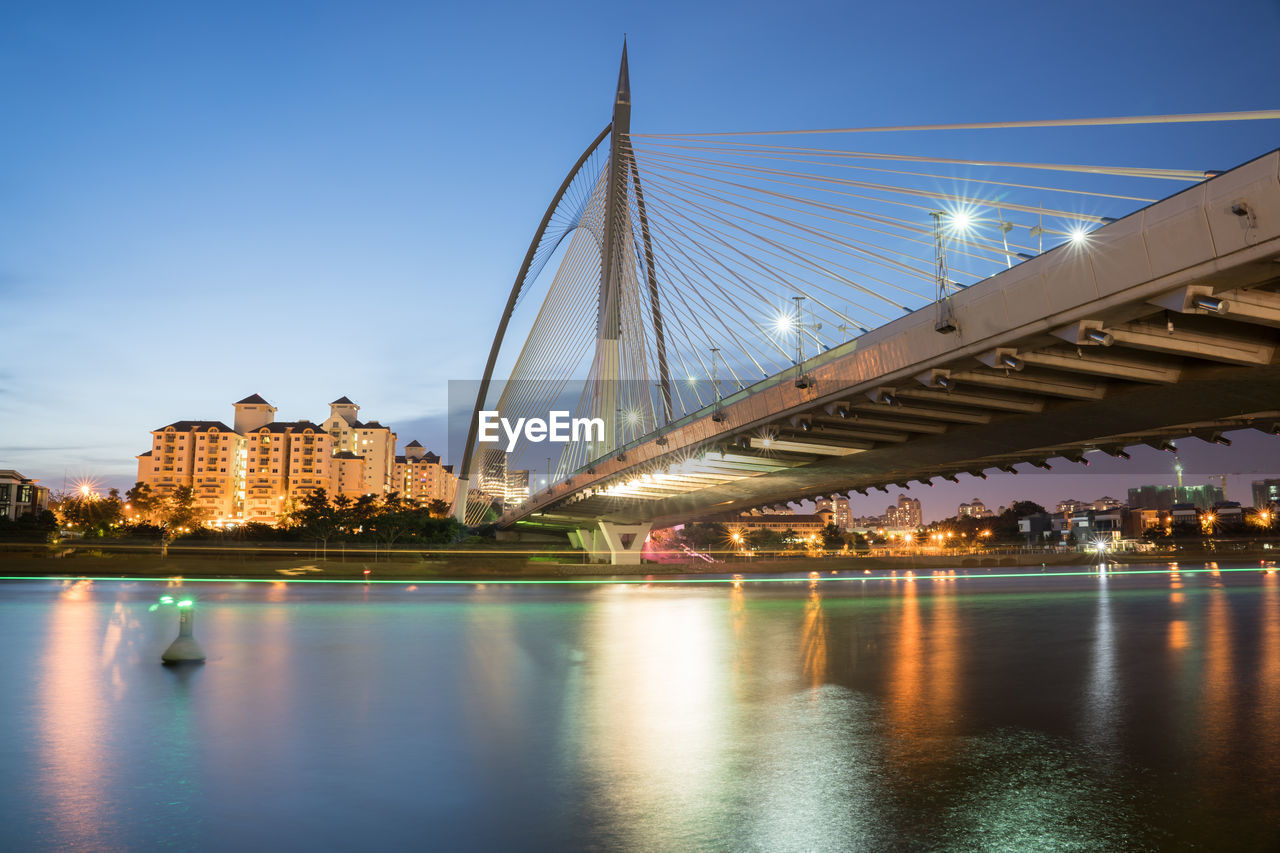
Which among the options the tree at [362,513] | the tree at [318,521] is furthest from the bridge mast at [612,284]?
the tree at [362,513]

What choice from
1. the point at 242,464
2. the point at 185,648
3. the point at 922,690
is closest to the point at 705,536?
the point at 242,464

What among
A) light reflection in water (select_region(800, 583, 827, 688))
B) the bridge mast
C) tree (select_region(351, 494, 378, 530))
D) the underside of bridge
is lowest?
light reflection in water (select_region(800, 583, 827, 688))

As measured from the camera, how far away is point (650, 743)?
814 centimetres

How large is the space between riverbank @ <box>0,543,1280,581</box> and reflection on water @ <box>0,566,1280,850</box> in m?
39.1

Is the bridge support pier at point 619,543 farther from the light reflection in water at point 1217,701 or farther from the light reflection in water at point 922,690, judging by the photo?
the light reflection in water at point 1217,701

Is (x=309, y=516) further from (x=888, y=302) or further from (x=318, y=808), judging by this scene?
(x=318, y=808)

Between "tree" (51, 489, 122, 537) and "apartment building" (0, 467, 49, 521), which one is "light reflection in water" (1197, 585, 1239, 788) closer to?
"tree" (51, 489, 122, 537)

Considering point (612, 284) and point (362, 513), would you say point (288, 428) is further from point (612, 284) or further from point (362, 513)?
point (612, 284)

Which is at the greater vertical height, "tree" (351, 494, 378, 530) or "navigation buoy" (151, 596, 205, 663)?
"tree" (351, 494, 378, 530)

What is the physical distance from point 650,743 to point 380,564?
56.9 meters

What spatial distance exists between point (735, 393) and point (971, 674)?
57.7 ft

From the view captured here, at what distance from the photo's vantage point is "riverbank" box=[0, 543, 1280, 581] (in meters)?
52.3

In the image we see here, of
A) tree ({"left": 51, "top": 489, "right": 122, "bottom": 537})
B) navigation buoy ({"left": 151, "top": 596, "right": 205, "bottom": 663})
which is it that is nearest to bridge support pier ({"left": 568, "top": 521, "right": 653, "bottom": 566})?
navigation buoy ({"left": 151, "top": 596, "right": 205, "bottom": 663})

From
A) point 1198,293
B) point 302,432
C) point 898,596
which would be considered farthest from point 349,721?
point 302,432
